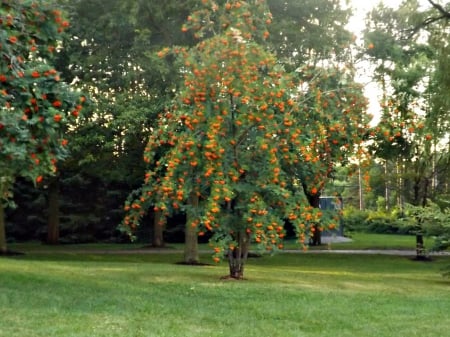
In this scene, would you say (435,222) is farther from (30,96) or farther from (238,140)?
(30,96)

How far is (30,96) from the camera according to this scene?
26.6 ft

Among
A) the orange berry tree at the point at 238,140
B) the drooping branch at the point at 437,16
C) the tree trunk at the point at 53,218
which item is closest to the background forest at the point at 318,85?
the drooping branch at the point at 437,16

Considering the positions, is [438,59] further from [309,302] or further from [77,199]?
[77,199]

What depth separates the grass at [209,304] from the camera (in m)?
10.4

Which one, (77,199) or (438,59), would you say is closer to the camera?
(438,59)

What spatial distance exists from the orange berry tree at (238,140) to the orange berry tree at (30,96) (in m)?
5.64

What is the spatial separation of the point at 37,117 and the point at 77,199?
111 feet

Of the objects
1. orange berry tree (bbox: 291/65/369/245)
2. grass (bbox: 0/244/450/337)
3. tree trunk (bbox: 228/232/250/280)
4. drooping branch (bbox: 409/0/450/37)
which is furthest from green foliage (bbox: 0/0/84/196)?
drooping branch (bbox: 409/0/450/37)

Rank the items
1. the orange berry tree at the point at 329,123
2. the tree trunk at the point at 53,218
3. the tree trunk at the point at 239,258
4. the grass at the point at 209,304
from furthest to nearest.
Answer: the tree trunk at the point at 53,218, the tree trunk at the point at 239,258, the orange berry tree at the point at 329,123, the grass at the point at 209,304

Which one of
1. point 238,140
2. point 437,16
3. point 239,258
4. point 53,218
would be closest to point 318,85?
point 238,140

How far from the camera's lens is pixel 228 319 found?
11.4 m

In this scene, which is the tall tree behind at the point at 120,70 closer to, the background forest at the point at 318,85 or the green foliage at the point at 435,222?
the background forest at the point at 318,85

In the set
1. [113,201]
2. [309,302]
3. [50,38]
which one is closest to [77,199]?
[113,201]

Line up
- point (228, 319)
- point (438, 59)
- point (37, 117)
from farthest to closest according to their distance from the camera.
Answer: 1. point (438, 59)
2. point (228, 319)
3. point (37, 117)
